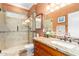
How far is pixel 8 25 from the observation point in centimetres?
171

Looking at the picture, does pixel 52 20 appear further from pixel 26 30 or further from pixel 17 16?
pixel 17 16

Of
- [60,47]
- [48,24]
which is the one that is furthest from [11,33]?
[60,47]

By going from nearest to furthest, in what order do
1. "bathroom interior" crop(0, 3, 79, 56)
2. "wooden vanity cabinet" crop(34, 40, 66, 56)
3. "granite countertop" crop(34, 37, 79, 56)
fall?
"granite countertop" crop(34, 37, 79, 56)
"wooden vanity cabinet" crop(34, 40, 66, 56)
"bathroom interior" crop(0, 3, 79, 56)

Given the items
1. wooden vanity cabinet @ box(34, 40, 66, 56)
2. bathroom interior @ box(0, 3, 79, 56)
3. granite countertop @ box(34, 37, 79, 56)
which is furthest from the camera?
bathroom interior @ box(0, 3, 79, 56)

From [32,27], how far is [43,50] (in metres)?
0.38

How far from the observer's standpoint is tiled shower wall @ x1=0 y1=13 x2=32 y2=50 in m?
1.70

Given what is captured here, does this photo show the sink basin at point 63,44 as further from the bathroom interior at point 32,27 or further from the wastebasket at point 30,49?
the wastebasket at point 30,49

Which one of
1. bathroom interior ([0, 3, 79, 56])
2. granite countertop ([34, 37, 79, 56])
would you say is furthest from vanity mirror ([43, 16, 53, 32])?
granite countertop ([34, 37, 79, 56])

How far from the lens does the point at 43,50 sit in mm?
1648

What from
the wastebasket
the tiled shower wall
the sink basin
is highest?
the tiled shower wall

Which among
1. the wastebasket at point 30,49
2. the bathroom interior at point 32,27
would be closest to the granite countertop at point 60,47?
the bathroom interior at point 32,27

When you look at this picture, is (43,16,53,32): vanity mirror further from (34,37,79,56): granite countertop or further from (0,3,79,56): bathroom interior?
(34,37,79,56): granite countertop

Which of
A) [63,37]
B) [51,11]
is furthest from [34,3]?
[63,37]

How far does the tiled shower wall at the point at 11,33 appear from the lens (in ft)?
5.57
